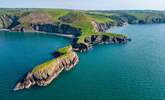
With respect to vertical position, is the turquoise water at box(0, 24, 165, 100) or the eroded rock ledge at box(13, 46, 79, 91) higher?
the eroded rock ledge at box(13, 46, 79, 91)

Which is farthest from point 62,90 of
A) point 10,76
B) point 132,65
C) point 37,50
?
point 37,50

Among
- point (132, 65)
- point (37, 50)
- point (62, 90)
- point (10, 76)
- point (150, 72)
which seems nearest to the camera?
point (62, 90)

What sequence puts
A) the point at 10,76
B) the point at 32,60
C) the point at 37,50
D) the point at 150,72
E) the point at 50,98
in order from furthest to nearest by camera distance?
the point at 37,50 < the point at 32,60 < the point at 150,72 < the point at 10,76 < the point at 50,98

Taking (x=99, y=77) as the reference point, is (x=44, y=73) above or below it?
above

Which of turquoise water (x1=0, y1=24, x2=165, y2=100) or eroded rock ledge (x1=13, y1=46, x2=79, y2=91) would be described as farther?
eroded rock ledge (x1=13, y1=46, x2=79, y2=91)

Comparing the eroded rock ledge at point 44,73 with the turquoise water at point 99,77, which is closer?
the turquoise water at point 99,77

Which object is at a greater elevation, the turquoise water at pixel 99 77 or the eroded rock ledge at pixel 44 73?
the eroded rock ledge at pixel 44 73

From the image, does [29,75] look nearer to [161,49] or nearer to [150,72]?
[150,72]

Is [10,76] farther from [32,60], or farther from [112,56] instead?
[112,56]

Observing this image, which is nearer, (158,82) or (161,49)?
(158,82)

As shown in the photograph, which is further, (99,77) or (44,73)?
(99,77)
